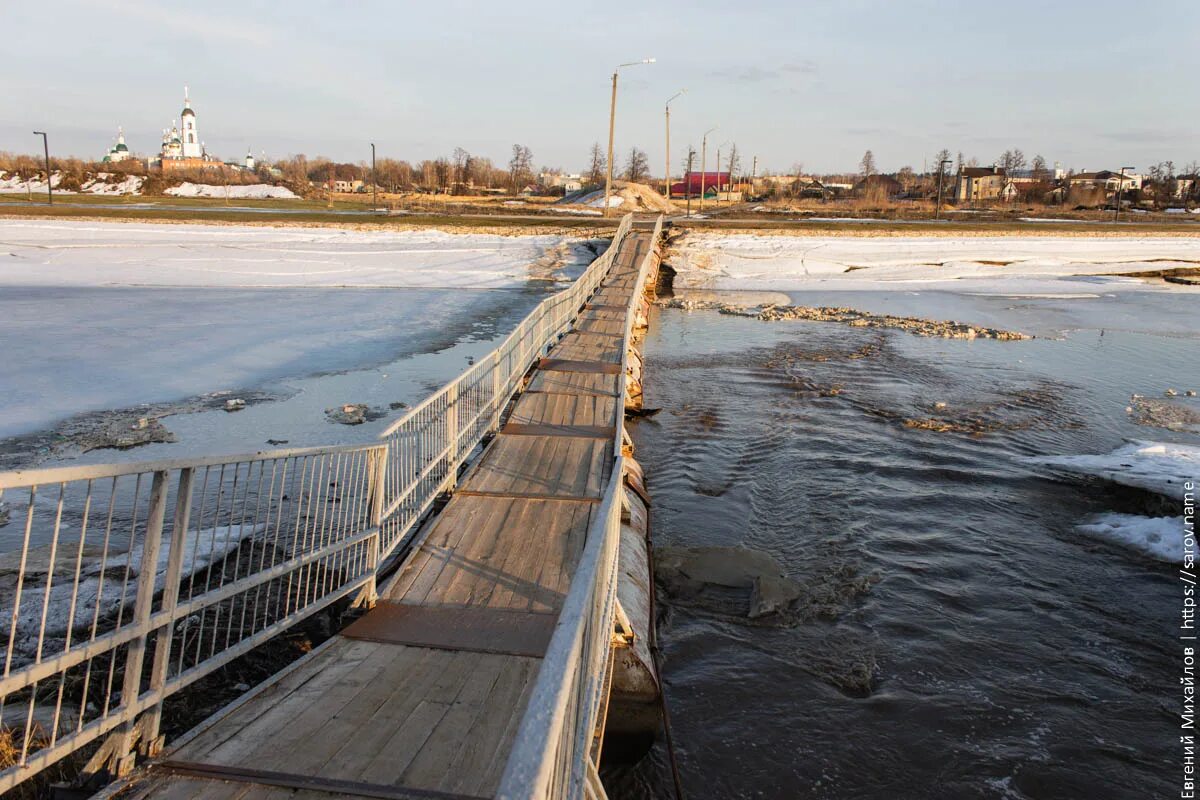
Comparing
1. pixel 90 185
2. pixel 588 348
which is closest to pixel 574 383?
pixel 588 348

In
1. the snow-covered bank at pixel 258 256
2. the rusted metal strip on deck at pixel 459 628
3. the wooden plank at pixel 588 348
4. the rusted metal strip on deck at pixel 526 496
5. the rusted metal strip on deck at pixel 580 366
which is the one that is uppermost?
the snow-covered bank at pixel 258 256

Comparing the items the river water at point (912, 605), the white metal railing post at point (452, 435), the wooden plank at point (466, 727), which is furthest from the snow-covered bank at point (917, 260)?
the wooden plank at point (466, 727)

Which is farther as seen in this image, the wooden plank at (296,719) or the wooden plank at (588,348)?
the wooden plank at (588,348)

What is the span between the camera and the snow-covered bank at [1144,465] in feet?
35.4

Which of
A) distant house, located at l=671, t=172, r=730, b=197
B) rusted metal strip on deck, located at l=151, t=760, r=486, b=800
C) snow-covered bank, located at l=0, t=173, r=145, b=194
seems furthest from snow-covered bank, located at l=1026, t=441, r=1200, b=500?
distant house, located at l=671, t=172, r=730, b=197

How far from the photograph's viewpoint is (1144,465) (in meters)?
11.6

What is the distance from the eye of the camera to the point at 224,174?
390 ft

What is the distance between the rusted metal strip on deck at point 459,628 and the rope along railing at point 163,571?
306 mm

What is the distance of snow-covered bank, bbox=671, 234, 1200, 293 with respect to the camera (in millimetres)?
37912

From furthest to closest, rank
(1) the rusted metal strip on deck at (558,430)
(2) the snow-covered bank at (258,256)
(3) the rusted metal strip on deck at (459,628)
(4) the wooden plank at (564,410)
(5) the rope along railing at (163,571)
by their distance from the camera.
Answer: (2) the snow-covered bank at (258,256), (4) the wooden plank at (564,410), (1) the rusted metal strip on deck at (558,430), (3) the rusted metal strip on deck at (459,628), (5) the rope along railing at (163,571)

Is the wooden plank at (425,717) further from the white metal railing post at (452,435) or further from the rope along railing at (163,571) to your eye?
the white metal railing post at (452,435)

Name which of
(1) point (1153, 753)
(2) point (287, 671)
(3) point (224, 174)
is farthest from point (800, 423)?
(3) point (224, 174)

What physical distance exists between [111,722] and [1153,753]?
6.66 m

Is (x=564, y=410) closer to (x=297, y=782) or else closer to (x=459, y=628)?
(x=459, y=628)
